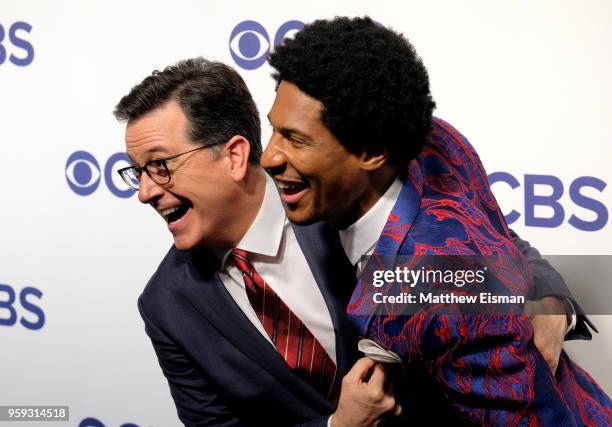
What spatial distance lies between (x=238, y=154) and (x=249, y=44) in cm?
55

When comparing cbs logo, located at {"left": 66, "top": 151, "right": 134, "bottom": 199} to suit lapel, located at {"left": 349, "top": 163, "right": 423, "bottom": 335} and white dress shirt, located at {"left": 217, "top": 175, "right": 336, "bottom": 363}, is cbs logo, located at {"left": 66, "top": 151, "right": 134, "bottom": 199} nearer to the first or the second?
white dress shirt, located at {"left": 217, "top": 175, "right": 336, "bottom": 363}

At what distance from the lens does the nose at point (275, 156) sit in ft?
2.98

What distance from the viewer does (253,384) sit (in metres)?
1.21

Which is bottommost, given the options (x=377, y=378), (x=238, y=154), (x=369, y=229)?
(x=377, y=378)

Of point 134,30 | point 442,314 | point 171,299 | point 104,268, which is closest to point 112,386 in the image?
point 104,268

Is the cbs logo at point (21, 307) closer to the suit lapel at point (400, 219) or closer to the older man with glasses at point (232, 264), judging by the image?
the older man with glasses at point (232, 264)

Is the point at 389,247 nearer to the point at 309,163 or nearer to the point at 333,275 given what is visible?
the point at 309,163

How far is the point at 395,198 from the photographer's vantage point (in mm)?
952

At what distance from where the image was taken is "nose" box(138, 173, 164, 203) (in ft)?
3.74

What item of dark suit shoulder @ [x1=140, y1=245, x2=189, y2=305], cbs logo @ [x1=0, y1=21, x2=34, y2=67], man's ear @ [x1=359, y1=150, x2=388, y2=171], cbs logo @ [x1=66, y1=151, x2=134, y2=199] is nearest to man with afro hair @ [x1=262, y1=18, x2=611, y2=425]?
man's ear @ [x1=359, y1=150, x2=388, y2=171]

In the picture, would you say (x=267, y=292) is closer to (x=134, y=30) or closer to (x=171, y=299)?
(x=171, y=299)

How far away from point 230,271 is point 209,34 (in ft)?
2.25

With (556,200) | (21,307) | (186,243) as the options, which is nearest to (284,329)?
(186,243)

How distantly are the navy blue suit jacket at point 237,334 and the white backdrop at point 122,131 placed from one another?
1.77 feet
